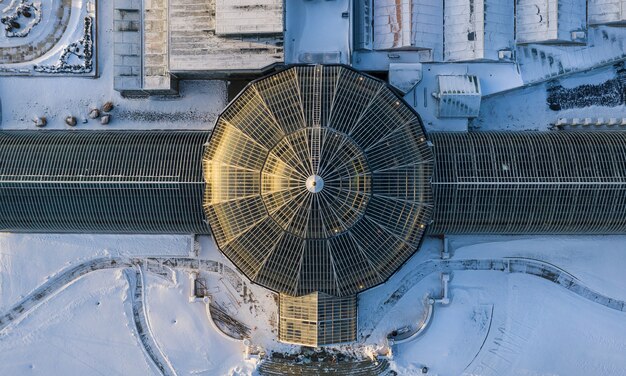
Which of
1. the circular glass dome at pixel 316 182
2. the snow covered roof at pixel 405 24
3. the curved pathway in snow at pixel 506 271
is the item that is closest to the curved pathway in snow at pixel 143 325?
the circular glass dome at pixel 316 182

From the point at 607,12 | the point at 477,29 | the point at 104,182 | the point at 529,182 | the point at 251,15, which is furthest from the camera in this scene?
the point at 607,12

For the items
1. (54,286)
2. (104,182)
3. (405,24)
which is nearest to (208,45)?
(104,182)

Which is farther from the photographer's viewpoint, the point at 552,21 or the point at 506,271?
the point at 506,271

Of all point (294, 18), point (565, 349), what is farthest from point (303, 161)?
point (565, 349)

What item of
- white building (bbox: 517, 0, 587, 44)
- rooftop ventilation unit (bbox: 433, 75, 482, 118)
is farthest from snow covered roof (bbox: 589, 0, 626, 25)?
rooftop ventilation unit (bbox: 433, 75, 482, 118)

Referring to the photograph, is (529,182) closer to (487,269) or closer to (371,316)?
(487,269)

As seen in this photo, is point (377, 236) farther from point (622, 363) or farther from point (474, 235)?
point (622, 363)

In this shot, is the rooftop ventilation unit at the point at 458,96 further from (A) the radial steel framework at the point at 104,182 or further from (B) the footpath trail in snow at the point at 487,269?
(A) the radial steel framework at the point at 104,182
